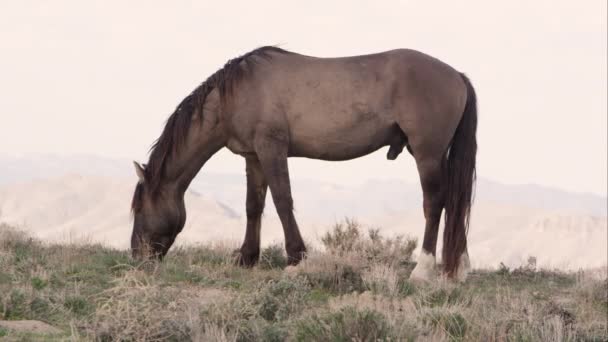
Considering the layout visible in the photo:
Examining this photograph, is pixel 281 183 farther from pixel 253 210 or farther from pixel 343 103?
pixel 343 103

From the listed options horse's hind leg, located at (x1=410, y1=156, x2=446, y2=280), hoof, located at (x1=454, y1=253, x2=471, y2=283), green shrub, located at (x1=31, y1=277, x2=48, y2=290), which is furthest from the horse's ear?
hoof, located at (x1=454, y1=253, x2=471, y2=283)

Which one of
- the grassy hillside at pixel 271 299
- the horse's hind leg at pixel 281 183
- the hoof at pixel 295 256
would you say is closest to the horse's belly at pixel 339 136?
the horse's hind leg at pixel 281 183

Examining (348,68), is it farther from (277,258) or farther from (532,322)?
(532,322)

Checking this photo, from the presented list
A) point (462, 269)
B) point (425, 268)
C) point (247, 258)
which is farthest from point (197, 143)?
point (462, 269)

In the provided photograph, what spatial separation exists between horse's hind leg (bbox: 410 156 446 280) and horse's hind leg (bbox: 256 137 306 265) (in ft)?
4.48

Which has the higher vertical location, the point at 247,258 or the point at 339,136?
the point at 339,136

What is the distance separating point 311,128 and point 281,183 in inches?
27.6

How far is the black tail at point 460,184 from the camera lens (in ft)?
33.1

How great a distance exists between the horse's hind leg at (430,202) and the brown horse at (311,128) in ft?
0.04

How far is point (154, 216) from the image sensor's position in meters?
9.95

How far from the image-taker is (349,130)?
389 inches

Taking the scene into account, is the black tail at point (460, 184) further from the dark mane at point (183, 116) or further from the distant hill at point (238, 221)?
the distant hill at point (238, 221)

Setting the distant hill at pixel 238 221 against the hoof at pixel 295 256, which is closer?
the hoof at pixel 295 256

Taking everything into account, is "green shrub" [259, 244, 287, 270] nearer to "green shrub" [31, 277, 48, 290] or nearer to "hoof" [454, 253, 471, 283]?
"hoof" [454, 253, 471, 283]
